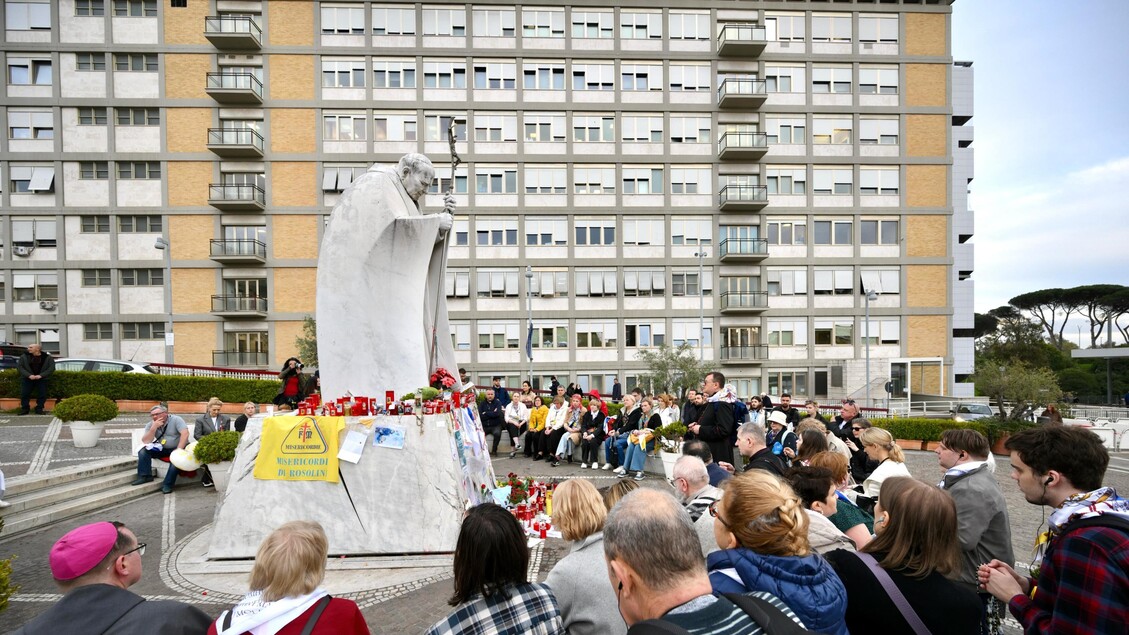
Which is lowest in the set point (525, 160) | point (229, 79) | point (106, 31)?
point (525, 160)

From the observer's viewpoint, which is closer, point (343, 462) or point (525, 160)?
point (343, 462)

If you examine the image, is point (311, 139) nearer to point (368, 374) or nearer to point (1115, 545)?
point (368, 374)

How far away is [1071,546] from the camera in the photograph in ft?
6.68

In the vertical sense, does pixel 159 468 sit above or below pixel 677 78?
below

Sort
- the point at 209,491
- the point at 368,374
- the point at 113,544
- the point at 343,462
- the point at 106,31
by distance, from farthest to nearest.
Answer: the point at 106,31
the point at 209,491
the point at 368,374
the point at 343,462
the point at 113,544

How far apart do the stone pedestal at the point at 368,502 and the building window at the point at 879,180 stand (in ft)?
109

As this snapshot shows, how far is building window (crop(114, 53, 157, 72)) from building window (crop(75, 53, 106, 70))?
2.51ft

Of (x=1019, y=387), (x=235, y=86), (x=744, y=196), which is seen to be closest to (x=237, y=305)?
(x=235, y=86)

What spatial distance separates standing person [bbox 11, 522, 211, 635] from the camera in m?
1.89

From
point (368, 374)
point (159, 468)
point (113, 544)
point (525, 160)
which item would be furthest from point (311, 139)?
point (113, 544)

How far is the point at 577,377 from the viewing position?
30859mm

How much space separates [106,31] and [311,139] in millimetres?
12073

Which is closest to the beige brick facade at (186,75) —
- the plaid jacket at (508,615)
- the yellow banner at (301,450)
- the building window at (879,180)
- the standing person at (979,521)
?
the yellow banner at (301,450)

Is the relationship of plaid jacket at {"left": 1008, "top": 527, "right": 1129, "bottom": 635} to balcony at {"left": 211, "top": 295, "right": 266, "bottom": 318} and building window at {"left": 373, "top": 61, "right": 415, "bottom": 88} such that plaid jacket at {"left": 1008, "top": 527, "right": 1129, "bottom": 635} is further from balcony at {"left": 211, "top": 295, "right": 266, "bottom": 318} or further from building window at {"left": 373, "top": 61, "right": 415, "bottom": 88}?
building window at {"left": 373, "top": 61, "right": 415, "bottom": 88}
